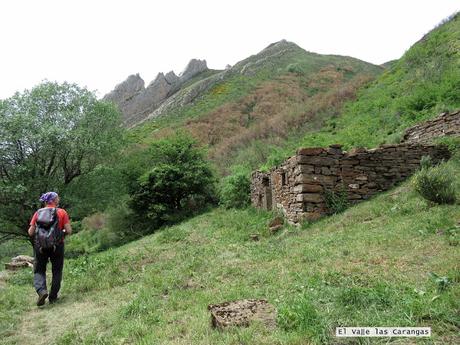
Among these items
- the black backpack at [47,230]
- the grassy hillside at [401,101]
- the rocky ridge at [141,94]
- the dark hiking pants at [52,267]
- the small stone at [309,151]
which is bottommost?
the dark hiking pants at [52,267]

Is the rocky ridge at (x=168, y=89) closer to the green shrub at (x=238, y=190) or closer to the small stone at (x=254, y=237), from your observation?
the green shrub at (x=238, y=190)

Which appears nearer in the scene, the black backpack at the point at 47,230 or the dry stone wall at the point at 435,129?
the black backpack at the point at 47,230

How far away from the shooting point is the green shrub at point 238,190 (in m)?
13.4

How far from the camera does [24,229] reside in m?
15.8

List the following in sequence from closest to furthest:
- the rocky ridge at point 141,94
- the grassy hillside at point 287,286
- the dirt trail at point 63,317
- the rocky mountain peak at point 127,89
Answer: the grassy hillside at point 287,286 → the dirt trail at point 63,317 → the rocky ridge at point 141,94 → the rocky mountain peak at point 127,89

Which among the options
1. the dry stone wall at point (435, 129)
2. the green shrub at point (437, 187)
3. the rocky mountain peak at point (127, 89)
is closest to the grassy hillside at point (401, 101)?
the dry stone wall at point (435, 129)

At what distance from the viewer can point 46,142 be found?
15.0 meters

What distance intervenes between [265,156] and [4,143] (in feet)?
37.5

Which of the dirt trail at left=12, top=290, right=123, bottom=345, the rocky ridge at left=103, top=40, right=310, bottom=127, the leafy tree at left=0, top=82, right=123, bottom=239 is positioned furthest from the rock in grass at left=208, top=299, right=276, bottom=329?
the rocky ridge at left=103, top=40, right=310, bottom=127

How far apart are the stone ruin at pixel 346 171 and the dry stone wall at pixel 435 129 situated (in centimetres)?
3

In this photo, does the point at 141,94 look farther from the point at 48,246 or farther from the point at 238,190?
the point at 48,246

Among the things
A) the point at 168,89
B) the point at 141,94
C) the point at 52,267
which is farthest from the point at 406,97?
the point at 168,89

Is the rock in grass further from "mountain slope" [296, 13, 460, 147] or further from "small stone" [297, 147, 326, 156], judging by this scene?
"mountain slope" [296, 13, 460, 147]

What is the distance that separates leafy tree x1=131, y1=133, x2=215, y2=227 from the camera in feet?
49.3
